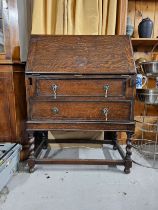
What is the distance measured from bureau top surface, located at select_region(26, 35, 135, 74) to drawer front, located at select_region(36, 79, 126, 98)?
72mm

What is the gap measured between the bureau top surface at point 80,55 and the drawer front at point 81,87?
72 mm

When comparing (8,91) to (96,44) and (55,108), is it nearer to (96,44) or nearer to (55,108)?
(55,108)

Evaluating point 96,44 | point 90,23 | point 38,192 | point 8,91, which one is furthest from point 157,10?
point 38,192

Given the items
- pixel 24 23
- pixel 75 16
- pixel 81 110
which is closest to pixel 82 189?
pixel 81 110

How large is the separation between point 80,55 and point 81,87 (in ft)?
0.88

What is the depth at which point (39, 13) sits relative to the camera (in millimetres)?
1901

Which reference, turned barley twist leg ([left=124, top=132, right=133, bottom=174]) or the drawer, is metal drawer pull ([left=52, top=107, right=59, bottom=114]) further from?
turned barley twist leg ([left=124, top=132, right=133, bottom=174])

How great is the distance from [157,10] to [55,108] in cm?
162

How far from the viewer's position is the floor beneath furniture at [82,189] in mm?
1229

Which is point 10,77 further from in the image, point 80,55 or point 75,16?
point 75,16

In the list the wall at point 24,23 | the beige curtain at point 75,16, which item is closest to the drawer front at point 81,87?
the wall at point 24,23

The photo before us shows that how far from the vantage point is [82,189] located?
139cm

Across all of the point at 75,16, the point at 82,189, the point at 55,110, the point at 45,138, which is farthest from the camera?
the point at 45,138

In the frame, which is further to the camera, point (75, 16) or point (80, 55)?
point (75, 16)
